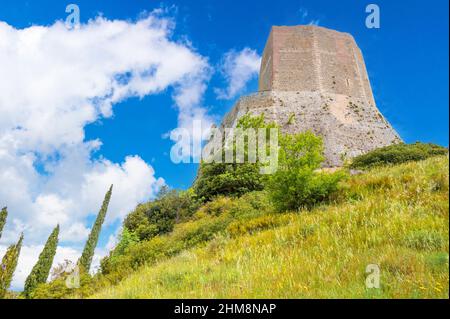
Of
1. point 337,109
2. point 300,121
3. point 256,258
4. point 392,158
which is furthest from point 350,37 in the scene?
point 256,258

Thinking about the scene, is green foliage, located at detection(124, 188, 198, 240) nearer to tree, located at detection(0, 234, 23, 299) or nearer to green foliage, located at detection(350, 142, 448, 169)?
tree, located at detection(0, 234, 23, 299)

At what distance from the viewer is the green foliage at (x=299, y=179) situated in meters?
10.2

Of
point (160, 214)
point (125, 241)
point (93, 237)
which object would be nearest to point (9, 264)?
point (93, 237)

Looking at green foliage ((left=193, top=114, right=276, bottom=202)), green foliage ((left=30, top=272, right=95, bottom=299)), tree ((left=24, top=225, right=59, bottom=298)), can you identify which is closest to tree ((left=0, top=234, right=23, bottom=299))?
tree ((left=24, top=225, right=59, bottom=298))

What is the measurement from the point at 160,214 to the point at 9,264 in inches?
407

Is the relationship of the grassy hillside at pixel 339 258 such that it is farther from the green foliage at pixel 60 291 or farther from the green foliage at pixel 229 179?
the green foliage at pixel 229 179

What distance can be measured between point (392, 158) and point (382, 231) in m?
13.3

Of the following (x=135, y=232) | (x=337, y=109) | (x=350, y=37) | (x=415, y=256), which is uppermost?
(x=350, y=37)

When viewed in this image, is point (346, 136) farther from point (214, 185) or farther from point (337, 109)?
point (214, 185)

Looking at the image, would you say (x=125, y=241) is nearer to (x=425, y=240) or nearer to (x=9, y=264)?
(x=9, y=264)
